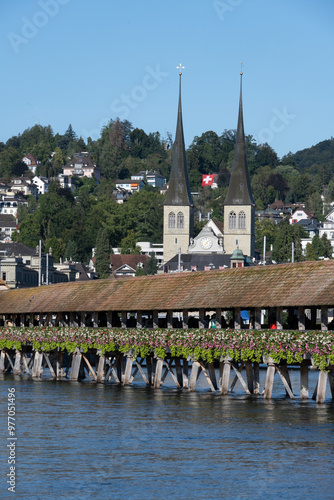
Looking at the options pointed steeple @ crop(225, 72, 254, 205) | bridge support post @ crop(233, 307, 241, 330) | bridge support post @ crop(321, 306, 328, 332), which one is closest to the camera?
bridge support post @ crop(321, 306, 328, 332)

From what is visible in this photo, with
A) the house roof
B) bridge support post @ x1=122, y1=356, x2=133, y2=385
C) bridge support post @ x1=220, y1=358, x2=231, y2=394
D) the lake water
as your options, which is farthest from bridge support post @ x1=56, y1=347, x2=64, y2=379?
the house roof

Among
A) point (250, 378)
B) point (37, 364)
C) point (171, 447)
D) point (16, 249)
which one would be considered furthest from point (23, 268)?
point (171, 447)

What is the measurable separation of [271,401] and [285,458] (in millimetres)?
14077

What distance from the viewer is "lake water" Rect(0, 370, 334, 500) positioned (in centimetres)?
2794

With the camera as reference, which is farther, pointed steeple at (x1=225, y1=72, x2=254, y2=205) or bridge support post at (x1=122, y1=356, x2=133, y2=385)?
pointed steeple at (x1=225, y1=72, x2=254, y2=205)

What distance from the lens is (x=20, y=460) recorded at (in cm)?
3136

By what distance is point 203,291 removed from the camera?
4888 centimetres

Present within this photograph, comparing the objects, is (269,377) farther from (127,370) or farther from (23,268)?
(23,268)

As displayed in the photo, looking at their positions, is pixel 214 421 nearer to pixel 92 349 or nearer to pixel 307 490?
pixel 307 490

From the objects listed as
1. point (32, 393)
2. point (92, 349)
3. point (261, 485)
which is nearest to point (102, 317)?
point (92, 349)

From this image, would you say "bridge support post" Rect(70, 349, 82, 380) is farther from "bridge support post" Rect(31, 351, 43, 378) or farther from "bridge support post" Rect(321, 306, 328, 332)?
"bridge support post" Rect(321, 306, 328, 332)

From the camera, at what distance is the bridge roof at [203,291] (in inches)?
1692

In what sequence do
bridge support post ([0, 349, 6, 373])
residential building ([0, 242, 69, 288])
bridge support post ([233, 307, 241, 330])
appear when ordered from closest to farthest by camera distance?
bridge support post ([233, 307, 241, 330]) < bridge support post ([0, 349, 6, 373]) < residential building ([0, 242, 69, 288])

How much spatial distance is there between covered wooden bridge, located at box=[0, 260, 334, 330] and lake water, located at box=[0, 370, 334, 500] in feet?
11.8
